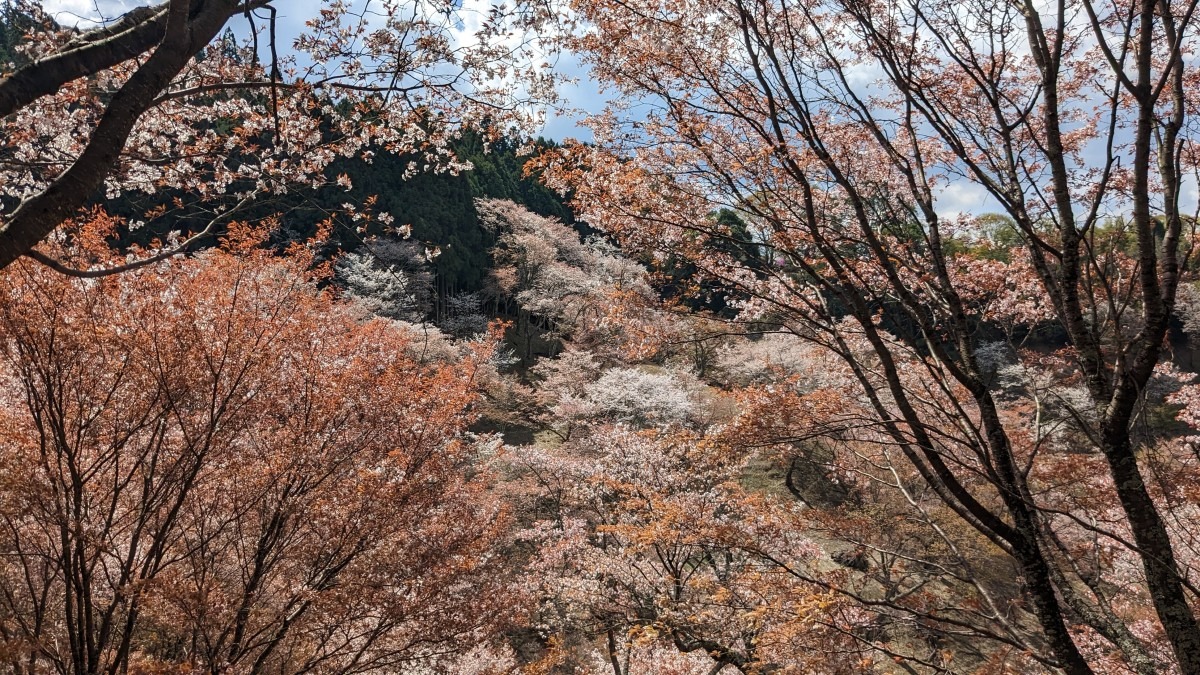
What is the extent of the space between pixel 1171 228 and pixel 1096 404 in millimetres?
758

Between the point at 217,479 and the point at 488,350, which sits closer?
the point at 217,479

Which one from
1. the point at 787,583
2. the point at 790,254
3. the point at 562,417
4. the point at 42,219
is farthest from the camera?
the point at 562,417

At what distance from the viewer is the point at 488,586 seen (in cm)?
869

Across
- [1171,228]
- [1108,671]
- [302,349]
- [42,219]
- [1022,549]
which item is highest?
[302,349]

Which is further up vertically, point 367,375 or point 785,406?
point 367,375

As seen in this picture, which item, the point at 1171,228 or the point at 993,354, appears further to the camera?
the point at 993,354

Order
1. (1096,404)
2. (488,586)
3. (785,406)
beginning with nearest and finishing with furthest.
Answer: (1096,404) → (785,406) → (488,586)

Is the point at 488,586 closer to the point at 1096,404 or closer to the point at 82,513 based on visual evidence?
the point at 82,513

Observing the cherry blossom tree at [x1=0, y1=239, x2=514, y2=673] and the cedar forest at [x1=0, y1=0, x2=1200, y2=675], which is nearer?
the cedar forest at [x1=0, y1=0, x2=1200, y2=675]

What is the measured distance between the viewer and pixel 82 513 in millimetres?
5188

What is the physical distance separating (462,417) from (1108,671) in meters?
9.65

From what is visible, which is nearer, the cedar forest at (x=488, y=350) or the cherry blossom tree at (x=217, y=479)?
the cedar forest at (x=488, y=350)

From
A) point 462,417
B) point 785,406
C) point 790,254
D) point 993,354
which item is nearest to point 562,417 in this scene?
point 462,417

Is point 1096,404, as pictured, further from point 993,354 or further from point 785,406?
point 993,354
